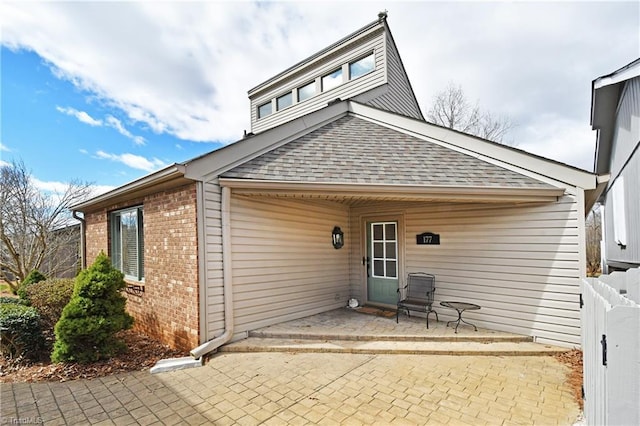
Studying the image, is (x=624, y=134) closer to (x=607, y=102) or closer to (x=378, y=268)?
(x=607, y=102)

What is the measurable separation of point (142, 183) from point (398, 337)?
5105mm

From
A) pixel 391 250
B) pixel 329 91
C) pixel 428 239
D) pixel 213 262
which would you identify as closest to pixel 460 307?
pixel 428 239

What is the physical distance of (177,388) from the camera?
3609 millimetres

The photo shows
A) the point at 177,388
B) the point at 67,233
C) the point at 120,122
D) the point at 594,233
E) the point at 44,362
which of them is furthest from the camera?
the point at 594,233

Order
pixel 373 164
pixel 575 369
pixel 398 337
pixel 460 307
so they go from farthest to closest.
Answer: pixel 373 164 < pixel 460 307 < pixel 398 337 < pixel 575 369

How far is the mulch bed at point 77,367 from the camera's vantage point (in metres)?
3.98

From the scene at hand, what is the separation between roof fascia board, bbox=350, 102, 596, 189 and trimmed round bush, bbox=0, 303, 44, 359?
24.8 feet

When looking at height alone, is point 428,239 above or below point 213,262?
above

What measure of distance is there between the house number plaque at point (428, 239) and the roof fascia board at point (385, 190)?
3.94 ft

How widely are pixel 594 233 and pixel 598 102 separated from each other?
12.5 m

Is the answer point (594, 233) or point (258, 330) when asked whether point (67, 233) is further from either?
point (594, 233)

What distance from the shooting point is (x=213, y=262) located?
A: 4703 mm

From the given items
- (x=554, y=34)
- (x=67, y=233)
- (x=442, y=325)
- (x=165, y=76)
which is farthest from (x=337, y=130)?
(x=67, y=233)

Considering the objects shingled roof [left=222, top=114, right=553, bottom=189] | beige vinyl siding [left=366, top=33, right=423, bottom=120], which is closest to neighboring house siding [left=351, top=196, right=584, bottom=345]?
shingled roof [left=222, top=114, right=553, bottom=189]
